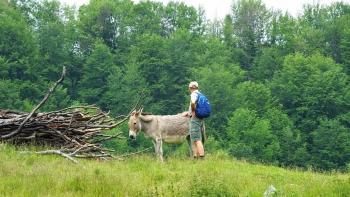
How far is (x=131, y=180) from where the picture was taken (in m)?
9.10

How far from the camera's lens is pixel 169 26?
90375 mm

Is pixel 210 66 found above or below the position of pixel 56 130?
above

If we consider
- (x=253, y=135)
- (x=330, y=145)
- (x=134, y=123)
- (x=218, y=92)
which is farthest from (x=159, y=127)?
(x=218, y=92)

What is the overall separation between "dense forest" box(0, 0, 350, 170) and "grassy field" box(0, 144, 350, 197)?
45.0 meters

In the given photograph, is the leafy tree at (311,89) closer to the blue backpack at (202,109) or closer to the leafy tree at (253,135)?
the leafy tree at (253,135)

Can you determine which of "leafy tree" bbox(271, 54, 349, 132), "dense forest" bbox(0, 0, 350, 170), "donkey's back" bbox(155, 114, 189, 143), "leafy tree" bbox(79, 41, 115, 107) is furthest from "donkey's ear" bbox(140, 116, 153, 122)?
"leafy tree" bbox(79, 41, 115, 107)

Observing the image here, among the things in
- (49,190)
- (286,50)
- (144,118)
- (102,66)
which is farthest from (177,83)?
(49,190)

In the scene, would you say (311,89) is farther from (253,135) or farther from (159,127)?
(159,127)

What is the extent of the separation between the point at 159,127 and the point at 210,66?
62153mm

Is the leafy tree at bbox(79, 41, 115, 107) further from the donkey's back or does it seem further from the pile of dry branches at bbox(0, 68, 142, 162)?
the pile of dry branches at bbox(0, 68, 142, 162)

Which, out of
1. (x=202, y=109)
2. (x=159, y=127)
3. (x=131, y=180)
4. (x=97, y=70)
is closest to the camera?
(x=131, y=180)

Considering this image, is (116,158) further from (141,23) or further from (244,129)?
(141,23)

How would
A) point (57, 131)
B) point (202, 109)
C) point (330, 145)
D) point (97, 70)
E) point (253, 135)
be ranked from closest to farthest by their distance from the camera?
1. point (57, 131)
2. point (202, 109)
3. point (330, 145)
4. point (253, 135)
5. point (97, 70)

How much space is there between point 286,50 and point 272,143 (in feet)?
77.5
